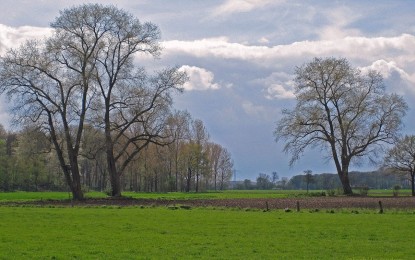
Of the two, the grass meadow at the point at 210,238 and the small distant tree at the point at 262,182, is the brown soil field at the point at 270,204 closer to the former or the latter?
the grass meadow at the point at 210,238

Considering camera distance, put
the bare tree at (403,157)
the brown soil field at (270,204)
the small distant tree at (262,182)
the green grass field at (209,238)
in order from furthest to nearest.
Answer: the small distant tree at (262,182) < the bare tree at (403,157) < the brown soil field at (270,204) < the green grass field at (209,238)

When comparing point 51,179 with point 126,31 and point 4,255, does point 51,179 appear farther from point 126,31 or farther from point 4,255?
point 4,255

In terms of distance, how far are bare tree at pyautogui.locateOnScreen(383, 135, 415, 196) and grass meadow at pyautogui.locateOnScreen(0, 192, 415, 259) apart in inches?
2025

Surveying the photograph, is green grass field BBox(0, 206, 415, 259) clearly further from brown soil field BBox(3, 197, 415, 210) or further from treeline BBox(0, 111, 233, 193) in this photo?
treeline BBox(0, 111, 233, 193)

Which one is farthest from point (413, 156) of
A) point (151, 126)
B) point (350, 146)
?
point (151, 126)

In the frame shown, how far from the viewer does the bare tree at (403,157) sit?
7850 cm

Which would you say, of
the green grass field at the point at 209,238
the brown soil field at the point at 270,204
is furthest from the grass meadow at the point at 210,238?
the brown soil field at the point at 270,204

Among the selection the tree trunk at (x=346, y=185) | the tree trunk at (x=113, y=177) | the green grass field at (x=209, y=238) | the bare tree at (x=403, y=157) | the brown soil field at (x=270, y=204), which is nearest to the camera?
the green grass field at (x=209, y=238)

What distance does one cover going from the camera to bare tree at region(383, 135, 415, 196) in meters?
78.5

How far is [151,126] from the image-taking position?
63.0 m

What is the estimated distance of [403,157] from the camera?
79688 mm

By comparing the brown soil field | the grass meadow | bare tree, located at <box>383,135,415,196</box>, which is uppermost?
bare tree, located at <box>383,135,415,196</box>

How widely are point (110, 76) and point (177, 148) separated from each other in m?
50.7

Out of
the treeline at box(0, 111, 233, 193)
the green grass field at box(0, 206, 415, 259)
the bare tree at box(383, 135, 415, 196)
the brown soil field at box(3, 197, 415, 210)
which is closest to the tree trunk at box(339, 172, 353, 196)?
the bare tree at box(383, 135, 415, 196)
